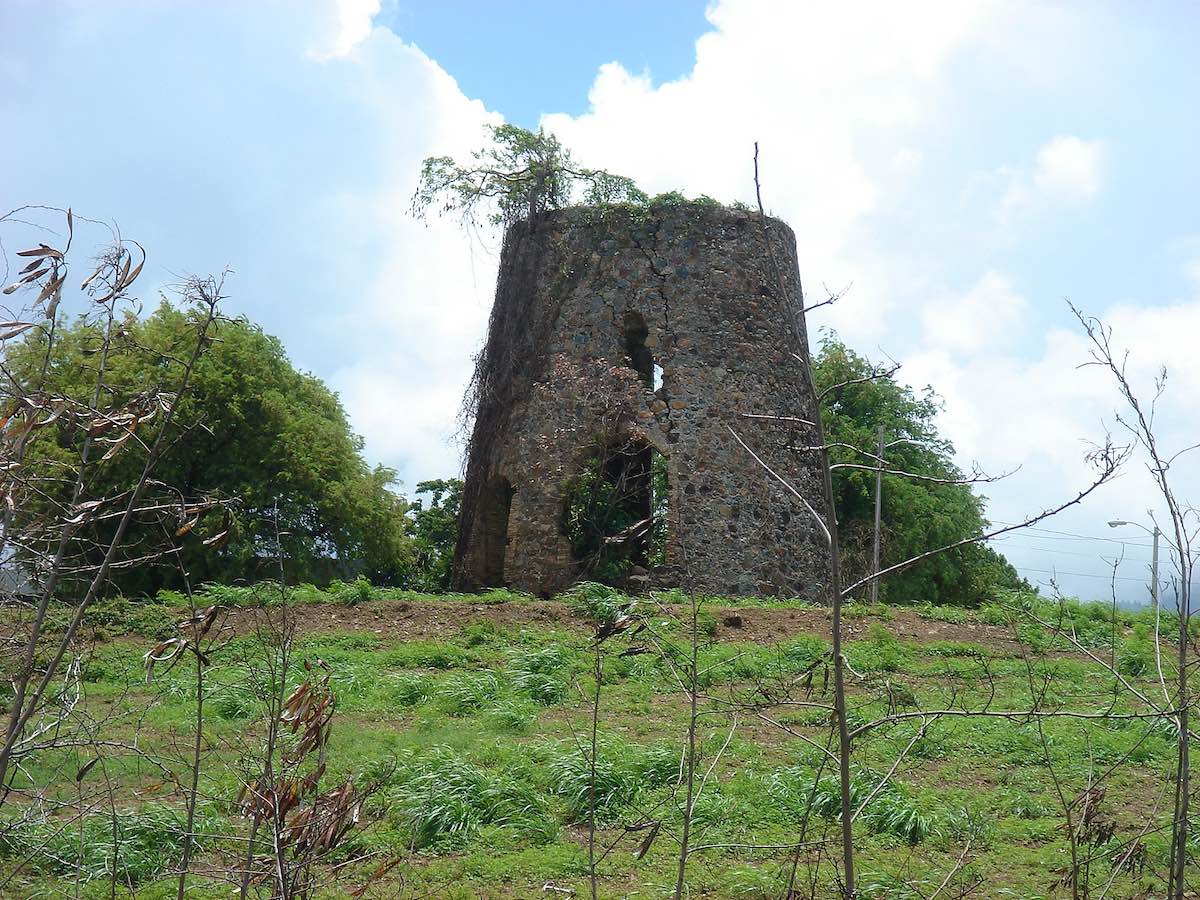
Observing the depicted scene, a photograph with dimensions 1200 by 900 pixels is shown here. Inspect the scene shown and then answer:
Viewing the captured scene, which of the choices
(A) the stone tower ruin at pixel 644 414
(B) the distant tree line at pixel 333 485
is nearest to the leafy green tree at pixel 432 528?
(B) the distant tree line at pixel 333 485

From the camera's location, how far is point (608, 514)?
556 inches

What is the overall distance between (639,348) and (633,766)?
9810 mm

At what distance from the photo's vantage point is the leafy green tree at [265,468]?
17.7 metres

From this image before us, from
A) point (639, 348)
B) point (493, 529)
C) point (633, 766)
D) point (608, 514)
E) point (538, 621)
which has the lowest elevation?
point (633, 766)

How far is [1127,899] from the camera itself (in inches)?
183

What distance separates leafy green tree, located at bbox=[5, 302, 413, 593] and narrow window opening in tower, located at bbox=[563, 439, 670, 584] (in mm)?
5442

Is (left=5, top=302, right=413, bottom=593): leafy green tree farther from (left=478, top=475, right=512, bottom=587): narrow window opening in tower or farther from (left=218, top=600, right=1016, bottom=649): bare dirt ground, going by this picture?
(left=218, top=600, right=1016, bottom=649): bare dirt ground

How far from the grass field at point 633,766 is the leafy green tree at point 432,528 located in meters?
9.50

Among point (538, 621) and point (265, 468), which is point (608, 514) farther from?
point (265, 468)

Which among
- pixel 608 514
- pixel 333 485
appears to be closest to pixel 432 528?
pixel 333 485

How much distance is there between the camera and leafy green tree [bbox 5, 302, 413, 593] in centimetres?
1767

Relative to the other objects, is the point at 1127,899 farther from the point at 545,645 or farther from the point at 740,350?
the point at 740,350

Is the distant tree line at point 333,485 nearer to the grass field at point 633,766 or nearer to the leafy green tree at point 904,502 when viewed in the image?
the leafy green tree at point 904,502

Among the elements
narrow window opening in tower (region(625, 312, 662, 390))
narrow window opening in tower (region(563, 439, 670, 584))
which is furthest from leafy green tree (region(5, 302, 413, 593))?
narrow window opening in tower (region(625, 312, 662, 390))
